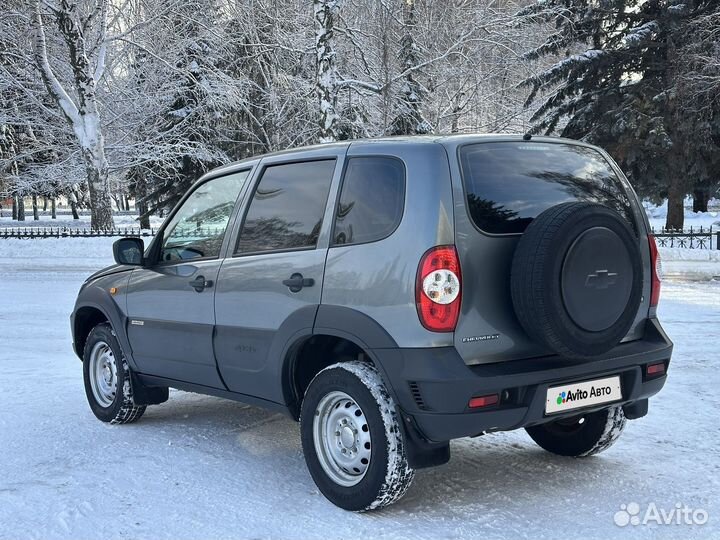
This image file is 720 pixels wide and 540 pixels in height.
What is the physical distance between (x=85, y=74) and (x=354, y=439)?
23.6 metres

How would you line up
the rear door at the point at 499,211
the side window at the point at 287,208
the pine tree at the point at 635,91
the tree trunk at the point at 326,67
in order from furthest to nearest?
the pine tree at the point at 635,91 < the tree trunk at the point at 326,67 < the side window at the point at 287,208 < the rear door at the point at 499,211

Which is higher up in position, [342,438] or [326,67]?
[326,67]

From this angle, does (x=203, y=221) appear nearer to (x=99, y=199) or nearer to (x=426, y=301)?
(x=426, y=301)

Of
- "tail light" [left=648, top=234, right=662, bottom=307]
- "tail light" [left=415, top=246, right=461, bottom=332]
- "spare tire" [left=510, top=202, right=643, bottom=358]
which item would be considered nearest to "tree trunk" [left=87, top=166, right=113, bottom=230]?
"tail light" [left=648, top=234, right=662, bottom=307]

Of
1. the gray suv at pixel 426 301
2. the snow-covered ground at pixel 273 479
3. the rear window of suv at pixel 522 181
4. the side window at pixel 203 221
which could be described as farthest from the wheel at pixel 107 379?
the rear window of suv at pixel 522 181

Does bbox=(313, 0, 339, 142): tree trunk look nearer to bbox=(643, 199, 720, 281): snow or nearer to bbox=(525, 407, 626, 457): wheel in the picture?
bbox=(643, 199, 720, 281): snow

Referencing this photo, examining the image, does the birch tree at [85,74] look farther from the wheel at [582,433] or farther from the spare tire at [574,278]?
the spare tire at [574,278]

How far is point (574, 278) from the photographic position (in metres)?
3.76

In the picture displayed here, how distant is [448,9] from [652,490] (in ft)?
72.1

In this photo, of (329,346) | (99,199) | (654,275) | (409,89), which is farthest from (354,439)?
(99,199)

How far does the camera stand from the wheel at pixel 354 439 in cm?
388

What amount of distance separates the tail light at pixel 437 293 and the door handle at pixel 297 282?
765 millimetres

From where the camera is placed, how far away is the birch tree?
2428cm

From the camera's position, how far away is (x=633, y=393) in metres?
4.22
